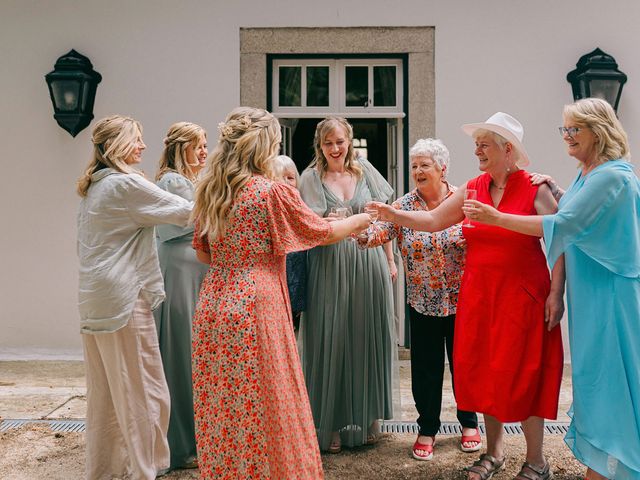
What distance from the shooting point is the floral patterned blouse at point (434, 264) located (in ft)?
12.0

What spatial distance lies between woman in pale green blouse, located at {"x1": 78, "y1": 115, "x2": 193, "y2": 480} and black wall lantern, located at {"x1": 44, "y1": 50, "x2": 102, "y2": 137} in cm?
295

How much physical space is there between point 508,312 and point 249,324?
4.29 ft

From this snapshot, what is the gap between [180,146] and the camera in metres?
3.66

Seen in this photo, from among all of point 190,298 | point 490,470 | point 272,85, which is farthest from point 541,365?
point 272,85

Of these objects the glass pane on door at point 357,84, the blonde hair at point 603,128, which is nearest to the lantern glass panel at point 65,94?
the glass pane on door at point 357,84

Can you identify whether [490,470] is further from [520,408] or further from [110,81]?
[110,81]

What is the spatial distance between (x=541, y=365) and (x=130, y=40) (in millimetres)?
4742

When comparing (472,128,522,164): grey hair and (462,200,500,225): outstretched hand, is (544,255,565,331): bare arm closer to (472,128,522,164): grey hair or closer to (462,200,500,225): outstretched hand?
(462,200,500,225): outstretched hand

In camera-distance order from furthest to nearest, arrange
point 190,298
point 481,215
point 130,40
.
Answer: point 130,40 < point 190,298 < point 481,215

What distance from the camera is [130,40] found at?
6.07m

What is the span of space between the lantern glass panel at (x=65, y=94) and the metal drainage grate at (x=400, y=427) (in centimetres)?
283

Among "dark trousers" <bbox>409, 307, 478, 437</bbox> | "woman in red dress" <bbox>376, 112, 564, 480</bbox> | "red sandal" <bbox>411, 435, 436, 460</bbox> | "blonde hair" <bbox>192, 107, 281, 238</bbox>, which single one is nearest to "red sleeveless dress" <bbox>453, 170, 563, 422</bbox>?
"woman in red dress" <bbox>376, 112, 564, 480</bbox>

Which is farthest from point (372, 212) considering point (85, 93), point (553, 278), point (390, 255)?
point (85, 93)

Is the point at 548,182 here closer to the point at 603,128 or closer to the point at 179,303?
the point at 603,128
